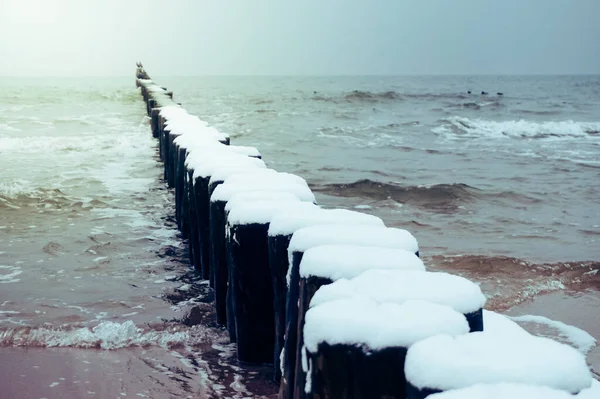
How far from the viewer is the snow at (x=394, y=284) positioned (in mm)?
1705

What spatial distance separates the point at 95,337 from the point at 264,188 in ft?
4.04

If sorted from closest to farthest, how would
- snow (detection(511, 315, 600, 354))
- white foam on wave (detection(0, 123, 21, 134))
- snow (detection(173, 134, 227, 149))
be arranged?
snow (detection(511, 315, 600, 354)), snow (detection(173, 134, 227, 149)), white foam on wave (detection(0, 123, 21, 134))

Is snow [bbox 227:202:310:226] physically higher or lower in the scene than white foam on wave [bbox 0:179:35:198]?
higher

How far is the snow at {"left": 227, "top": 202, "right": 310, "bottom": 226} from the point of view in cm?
285

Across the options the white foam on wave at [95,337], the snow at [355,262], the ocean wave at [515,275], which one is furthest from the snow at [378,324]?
the ocean wave at [515,275]

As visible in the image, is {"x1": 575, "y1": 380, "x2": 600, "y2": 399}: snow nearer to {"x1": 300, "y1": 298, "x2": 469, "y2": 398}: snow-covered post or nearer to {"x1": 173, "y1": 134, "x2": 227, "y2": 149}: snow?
{"x1": 300, "y1": 298, "x2": 469, "y2": 398}: snow-covered post

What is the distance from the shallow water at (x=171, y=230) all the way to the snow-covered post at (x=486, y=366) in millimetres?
1675

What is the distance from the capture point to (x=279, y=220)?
8.43ft

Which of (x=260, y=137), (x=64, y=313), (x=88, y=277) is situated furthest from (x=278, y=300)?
(x=260, y=137)

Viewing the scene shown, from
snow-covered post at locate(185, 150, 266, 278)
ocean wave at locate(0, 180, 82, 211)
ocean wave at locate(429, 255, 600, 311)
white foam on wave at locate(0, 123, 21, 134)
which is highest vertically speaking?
snow-covered post at locate(185, 150, 266, 278)

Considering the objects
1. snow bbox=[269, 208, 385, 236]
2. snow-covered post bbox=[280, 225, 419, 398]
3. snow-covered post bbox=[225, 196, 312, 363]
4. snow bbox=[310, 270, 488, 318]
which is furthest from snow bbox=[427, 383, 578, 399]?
snow-covered post bbox=[225, 196, 312, 363]

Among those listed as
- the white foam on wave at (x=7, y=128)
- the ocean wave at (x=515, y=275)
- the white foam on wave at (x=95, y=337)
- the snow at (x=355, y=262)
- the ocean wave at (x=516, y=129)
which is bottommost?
the ocean wave at (x=515, y=275)

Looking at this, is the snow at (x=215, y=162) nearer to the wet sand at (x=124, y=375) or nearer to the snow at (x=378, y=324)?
the wet sand at (x=124, y=375)

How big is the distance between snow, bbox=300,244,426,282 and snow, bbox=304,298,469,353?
0.70 ft
